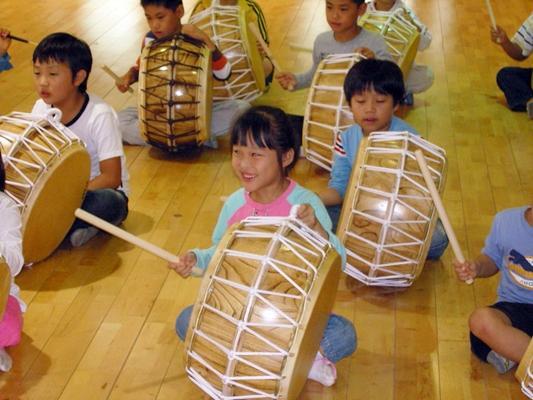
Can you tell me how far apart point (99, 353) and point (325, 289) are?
79 centimetres

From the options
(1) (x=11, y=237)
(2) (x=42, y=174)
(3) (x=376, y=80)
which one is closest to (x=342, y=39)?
(3) (x=376, y=80)

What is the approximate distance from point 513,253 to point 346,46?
1.73 meters

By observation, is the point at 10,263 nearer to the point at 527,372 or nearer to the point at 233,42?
the point at 527,372

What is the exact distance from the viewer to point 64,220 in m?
2.99

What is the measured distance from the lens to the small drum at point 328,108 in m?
3.46

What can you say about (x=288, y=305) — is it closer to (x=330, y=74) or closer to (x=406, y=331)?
(x=406, y=331)

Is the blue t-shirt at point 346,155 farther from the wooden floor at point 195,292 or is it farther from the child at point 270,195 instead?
the child at point 270,195

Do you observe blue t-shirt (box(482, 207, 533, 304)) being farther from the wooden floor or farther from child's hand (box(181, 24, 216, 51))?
child's hand (box(181, 24, 216, 51))

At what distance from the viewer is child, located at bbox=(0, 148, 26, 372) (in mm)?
2418

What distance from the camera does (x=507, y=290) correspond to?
247cm

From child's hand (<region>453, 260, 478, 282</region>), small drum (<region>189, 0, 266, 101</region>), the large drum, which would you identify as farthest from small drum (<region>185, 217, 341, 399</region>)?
small drum (<region>189, 0, 266, 101</region>)

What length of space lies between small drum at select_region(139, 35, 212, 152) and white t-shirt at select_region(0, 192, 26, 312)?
1.28 m

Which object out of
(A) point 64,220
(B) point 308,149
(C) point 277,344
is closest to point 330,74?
(B) point 308,149

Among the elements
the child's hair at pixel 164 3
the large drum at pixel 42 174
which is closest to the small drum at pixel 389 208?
the large drum at pixel 42 174
